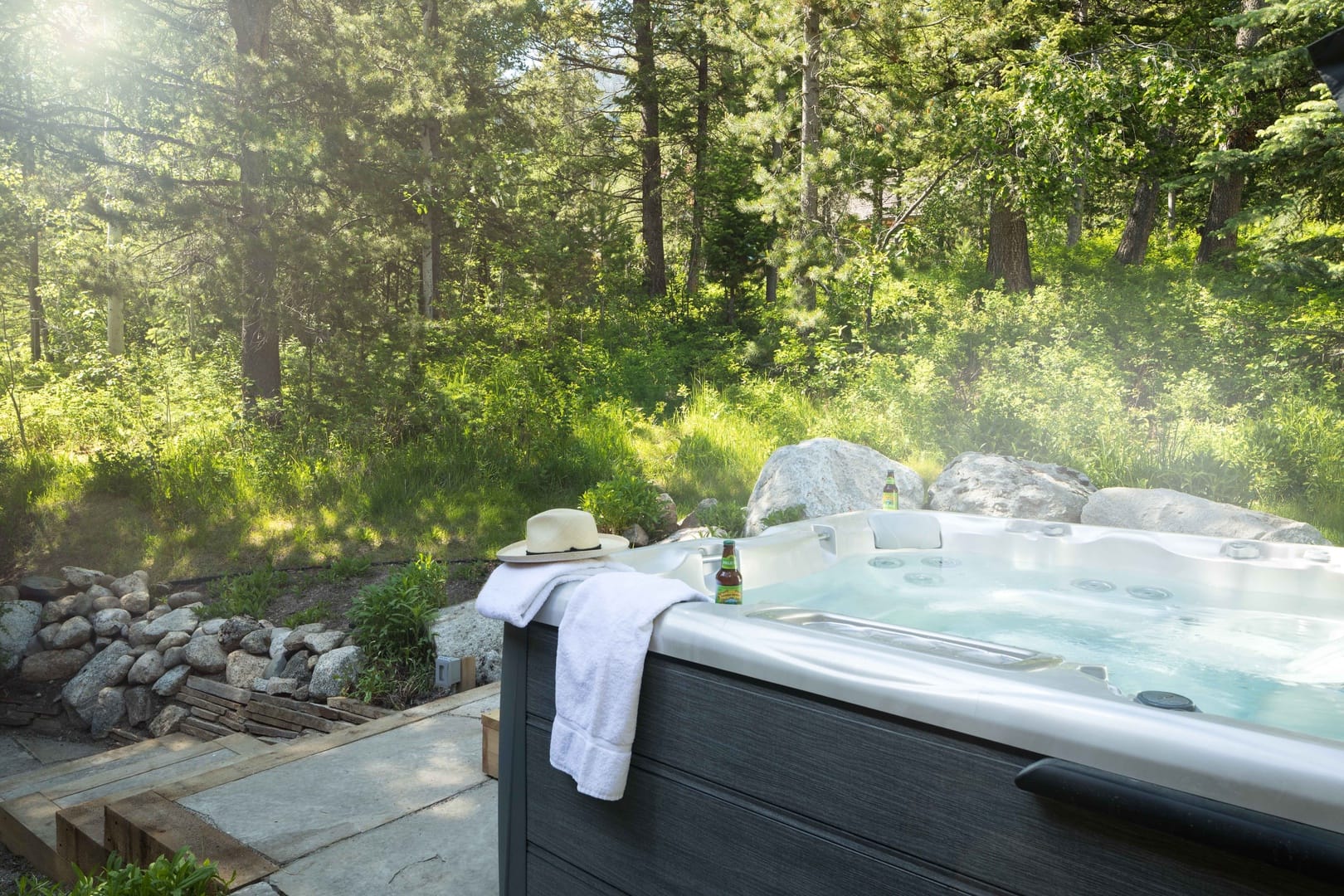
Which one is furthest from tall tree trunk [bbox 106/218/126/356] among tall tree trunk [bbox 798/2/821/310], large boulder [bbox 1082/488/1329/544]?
large boulder [bbox 1082/488/1329/544]

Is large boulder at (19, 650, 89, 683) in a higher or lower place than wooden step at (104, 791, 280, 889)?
lower

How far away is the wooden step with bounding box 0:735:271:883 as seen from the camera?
2.22 meters

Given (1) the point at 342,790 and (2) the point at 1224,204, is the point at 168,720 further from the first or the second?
(2) the point at 1224,204

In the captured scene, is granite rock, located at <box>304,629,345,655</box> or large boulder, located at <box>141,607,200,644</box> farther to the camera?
large boulder, located at <box>141,607,200,644</box>

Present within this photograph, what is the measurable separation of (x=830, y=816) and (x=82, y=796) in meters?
2.57

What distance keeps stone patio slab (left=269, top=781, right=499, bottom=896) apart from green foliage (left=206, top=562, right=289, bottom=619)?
2.84 m

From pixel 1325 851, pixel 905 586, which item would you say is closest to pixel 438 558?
pixel 905 586

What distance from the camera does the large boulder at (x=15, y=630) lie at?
15.1 feet

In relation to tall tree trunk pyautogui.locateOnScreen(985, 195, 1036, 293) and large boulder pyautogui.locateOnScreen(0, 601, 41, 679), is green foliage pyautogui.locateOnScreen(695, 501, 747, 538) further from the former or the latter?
tall tree trunk pyautogui.locateOnScreen(985, 195, 1036, 293)

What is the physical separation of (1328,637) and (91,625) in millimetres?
5514

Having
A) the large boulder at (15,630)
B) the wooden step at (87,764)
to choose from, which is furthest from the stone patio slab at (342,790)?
the large boulder at (15,630)

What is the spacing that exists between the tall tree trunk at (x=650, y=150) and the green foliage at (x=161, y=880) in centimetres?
921

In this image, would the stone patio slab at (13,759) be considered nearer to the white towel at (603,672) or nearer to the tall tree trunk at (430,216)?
the white towel at (603,672)

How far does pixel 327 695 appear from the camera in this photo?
3.70 meters
